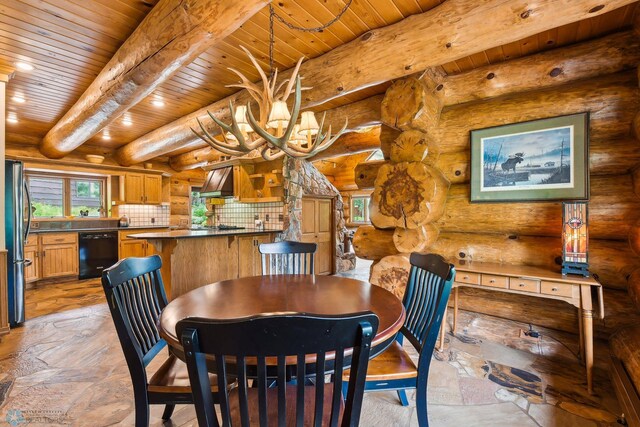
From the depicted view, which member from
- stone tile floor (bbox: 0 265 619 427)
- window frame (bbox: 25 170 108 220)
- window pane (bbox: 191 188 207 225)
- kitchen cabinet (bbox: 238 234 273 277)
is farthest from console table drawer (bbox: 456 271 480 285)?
window pane (bbox: 191 188 207 225)

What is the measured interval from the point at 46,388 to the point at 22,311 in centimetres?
173

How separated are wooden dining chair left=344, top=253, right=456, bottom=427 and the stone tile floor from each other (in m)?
0.44

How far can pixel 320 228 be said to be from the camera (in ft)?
19.4

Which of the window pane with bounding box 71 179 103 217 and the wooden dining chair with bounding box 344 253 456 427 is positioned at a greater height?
the window pane with bounding box 71 179 103 217

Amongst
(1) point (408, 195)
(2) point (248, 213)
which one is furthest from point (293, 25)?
(2) point (248, 213)

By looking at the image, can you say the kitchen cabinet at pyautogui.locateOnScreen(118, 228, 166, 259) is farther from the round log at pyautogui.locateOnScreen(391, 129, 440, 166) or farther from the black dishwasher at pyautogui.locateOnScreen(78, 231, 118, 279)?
the round log at pyautogui.locateOnScreen(391, 129, 440, 166)

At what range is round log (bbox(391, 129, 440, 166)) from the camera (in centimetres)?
283

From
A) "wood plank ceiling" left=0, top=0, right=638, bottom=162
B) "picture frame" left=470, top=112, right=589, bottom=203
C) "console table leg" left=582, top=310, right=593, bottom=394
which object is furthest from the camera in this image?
"picture frame" left=470, top=112, right=589, bottom=203

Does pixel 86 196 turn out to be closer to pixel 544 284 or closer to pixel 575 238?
pixel 544 284

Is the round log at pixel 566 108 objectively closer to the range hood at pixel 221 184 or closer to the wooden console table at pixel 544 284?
the wooden console table at pixel 544 284

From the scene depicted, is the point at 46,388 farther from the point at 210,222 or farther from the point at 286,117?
the point at 210,222

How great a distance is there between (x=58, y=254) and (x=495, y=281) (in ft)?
21.6

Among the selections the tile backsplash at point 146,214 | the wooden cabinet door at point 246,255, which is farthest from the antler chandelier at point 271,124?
the tile backsplash at point 146,214

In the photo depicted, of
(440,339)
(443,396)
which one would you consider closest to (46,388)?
(443,396)
